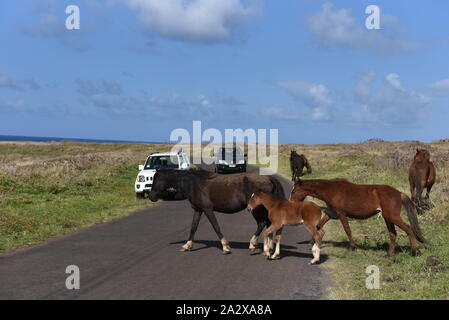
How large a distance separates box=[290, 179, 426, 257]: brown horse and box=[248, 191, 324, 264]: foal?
632 mm

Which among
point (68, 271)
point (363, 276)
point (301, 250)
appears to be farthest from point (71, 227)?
point (363, 276)

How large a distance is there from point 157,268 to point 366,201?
175 inches

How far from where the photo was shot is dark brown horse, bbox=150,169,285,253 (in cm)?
1072

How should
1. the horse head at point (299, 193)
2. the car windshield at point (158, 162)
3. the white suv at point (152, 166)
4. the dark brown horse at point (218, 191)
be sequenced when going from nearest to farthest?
the horse head at point (299, 193)
the dark brown horse at point (218, 191)
the white suv at point (152, 166)
the car windshield at point (158, 162)

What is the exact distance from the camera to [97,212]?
1759 cm

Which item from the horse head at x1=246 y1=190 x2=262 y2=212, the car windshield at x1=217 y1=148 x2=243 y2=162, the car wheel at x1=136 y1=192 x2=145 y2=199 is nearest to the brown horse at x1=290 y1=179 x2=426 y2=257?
the horse head at x1=246 y1=190 x2=262 y2=212

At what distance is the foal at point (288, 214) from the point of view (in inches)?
375

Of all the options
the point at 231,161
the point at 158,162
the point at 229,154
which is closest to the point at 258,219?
the point at 158,162

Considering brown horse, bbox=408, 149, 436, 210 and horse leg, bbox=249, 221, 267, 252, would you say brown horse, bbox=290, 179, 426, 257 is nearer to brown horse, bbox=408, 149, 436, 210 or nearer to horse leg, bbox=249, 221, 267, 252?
horse leg, bbox=249, 221, 267, 252

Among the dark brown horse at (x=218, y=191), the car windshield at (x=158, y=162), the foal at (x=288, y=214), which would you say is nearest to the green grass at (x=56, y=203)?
the car windshield at (x=158, y=162)

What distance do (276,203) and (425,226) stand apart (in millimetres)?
5644

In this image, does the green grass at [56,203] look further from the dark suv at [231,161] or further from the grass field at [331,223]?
the dark suv at [231,161]

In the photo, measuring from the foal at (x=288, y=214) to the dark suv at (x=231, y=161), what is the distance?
2935 cm
